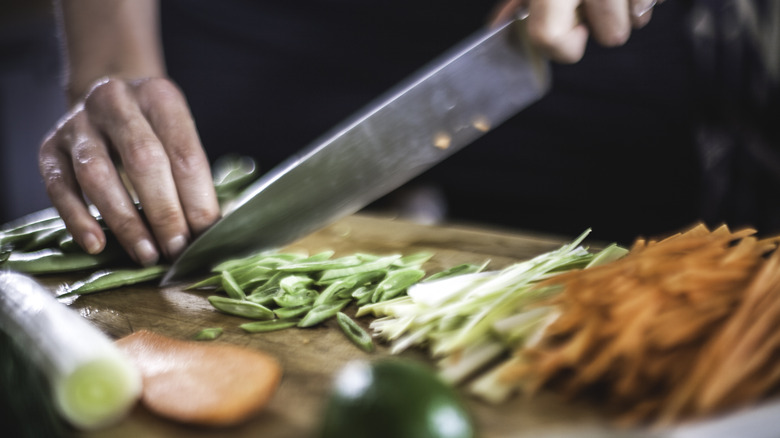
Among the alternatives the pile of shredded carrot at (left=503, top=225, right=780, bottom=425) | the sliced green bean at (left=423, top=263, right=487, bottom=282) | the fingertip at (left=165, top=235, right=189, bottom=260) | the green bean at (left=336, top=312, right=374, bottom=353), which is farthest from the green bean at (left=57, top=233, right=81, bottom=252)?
the pile of shredded carrot at (left=503, top=225, right=780, bottom=425)

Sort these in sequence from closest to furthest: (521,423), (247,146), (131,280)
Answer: (521,423) < (131,280) < (247,146)

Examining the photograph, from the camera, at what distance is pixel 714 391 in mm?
1132

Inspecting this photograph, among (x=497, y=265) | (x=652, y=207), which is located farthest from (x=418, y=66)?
(x=497, y=265)

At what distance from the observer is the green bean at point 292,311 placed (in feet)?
5.88

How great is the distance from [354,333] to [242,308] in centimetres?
38

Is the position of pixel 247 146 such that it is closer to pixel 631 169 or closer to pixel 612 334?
pixel 631 169

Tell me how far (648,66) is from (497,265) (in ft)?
6.90

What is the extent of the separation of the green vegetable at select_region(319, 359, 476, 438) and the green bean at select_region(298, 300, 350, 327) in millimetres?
671

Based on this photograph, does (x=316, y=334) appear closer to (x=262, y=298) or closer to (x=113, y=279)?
(x=262, y=298)

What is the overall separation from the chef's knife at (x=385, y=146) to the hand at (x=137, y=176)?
12 centimetres

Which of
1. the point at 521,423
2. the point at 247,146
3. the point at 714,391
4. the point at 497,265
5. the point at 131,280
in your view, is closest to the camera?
the point at 714,391

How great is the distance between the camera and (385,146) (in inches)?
86.6

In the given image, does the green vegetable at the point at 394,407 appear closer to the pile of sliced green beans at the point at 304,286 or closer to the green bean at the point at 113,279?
the pile of sliced green beans at the point at 304,286

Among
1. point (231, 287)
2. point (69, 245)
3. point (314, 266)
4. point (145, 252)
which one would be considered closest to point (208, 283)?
point (231, 287)
